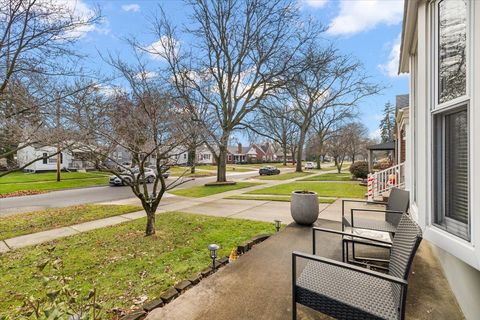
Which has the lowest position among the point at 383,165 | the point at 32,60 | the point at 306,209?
the point at 306,209

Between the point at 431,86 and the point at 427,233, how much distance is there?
1453 mm

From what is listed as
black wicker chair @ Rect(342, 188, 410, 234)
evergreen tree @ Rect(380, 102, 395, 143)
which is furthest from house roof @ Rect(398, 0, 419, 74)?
evergreen tree @ Rect(380, 102, 395, 143)

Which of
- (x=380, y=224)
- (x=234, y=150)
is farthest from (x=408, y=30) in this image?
(x=234, y=150)

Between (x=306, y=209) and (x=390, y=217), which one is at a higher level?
(x=390, y=217)

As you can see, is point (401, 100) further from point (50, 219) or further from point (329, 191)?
point (50, 219)

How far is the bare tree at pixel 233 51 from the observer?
15188 millimetres

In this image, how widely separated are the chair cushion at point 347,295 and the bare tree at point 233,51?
1291cm

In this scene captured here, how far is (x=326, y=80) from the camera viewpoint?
20578mm

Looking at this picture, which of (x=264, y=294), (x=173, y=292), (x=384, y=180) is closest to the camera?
(x=264, y=294)

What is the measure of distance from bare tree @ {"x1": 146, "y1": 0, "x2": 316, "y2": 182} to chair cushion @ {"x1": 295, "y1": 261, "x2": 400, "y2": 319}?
12.9 metres

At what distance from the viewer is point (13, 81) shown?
5.39 meters

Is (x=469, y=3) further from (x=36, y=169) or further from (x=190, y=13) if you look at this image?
(x=36, y=169)

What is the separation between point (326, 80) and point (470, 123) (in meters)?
20.5

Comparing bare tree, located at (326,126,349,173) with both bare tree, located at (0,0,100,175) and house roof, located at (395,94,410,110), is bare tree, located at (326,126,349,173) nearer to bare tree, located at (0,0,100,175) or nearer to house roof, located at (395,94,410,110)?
house roof, located at (395,94,410,110)
